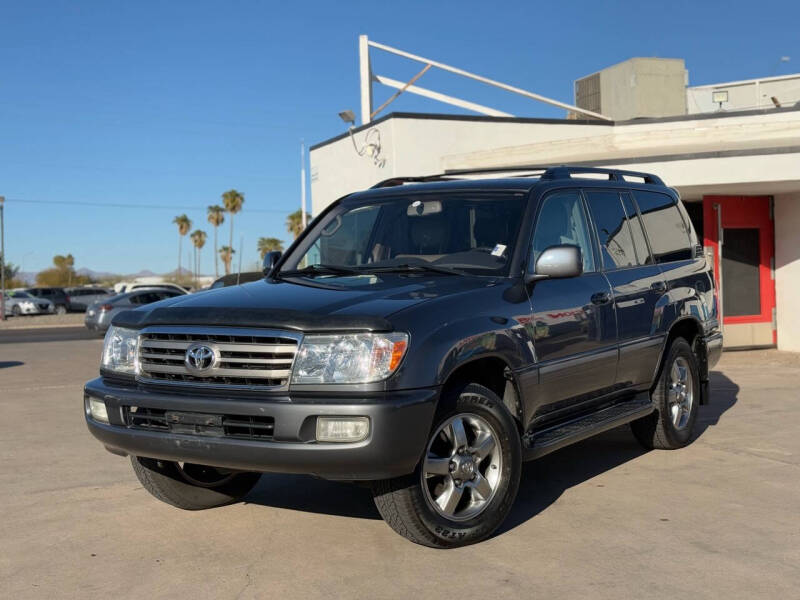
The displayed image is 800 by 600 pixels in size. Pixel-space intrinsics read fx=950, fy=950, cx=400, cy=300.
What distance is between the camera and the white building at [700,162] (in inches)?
528

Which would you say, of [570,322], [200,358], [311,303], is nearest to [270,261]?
[311,303]

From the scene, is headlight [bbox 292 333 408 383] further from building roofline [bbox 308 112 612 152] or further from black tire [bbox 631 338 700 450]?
building roofline [bbox 308 112 612 152]

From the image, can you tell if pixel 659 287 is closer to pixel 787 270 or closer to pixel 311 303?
pixel 311 303

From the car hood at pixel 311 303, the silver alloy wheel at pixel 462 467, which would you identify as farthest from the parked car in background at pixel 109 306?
the silver alloy wheel at pixel 462 467

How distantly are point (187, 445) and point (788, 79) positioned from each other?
24365 mm

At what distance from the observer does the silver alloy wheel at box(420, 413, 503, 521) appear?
15.7 feet

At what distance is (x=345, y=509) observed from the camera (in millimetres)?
5715

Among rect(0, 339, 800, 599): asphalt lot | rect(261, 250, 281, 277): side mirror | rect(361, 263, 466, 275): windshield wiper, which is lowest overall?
rect(0, 339, 800, 599): asphalt lot

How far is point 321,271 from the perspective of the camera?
5.93 m

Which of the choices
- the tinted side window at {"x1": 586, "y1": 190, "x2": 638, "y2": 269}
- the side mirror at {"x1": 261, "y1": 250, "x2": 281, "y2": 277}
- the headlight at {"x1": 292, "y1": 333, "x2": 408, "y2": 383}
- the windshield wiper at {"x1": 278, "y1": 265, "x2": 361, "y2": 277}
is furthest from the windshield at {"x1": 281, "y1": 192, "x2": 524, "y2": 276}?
the headlight at {"x1": 292, "y1": 333, "x2": 408, "y2": 383}

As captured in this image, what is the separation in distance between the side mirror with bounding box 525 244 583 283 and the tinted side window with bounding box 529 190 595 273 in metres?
0.22

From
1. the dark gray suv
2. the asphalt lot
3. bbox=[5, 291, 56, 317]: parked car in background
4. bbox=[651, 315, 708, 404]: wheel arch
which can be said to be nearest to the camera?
the asphalt lot

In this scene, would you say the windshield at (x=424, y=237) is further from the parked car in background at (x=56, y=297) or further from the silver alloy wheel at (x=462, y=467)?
the parked car in background at (x=56, y=297)

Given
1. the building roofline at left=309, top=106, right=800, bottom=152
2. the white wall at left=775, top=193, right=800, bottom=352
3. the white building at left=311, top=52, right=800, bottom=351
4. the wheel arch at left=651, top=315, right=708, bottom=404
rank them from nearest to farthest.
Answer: the wheel arch at left=651, top=315, right=708, bottom=404
the white building at left=311, top=52, right=800, bottom=351
the white wall at left=775, top=193, right=800, bottom=352
the building roofline at left=309, top=106, right=800, bottom=152
